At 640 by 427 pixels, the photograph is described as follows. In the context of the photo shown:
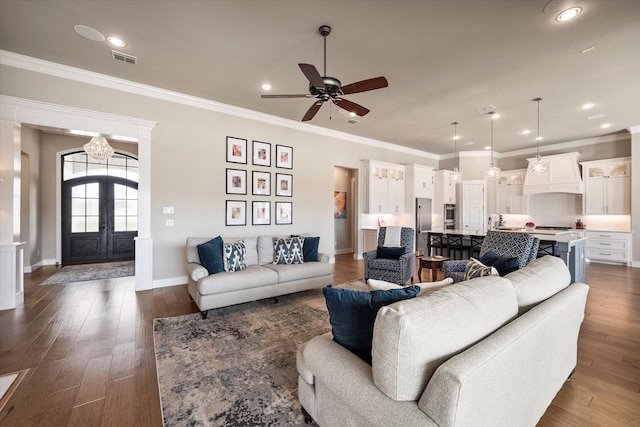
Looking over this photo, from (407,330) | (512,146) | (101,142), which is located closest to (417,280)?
(407,330)

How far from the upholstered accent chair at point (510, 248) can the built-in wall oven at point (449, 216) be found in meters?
5.19

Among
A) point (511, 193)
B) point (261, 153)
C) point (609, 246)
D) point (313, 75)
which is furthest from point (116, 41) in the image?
point (609, 246)

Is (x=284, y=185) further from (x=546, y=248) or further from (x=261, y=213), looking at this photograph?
(x=546, y=248)

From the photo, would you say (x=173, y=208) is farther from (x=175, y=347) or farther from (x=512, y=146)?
(x=512, y=146)

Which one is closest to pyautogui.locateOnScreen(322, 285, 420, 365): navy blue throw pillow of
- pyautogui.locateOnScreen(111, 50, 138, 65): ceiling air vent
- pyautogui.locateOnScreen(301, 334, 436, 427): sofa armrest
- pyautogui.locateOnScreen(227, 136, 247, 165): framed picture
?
pyautogui.locateOnScreen(301, 334, 436, 427): sofa armrest

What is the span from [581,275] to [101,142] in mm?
8960

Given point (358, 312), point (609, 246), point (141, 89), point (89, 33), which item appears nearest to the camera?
point (358, 312)

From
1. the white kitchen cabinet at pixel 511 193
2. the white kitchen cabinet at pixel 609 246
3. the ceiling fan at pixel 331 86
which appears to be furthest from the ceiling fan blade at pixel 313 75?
the white kitchen cabinet at pixel 511 193

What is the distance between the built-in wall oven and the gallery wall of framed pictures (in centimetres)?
542

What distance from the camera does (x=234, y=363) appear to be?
2.41m

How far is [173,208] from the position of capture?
473 centimetres

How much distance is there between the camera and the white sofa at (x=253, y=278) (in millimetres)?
3391

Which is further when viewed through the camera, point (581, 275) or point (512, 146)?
point (512, 146)

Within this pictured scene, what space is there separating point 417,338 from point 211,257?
3.14 meters
